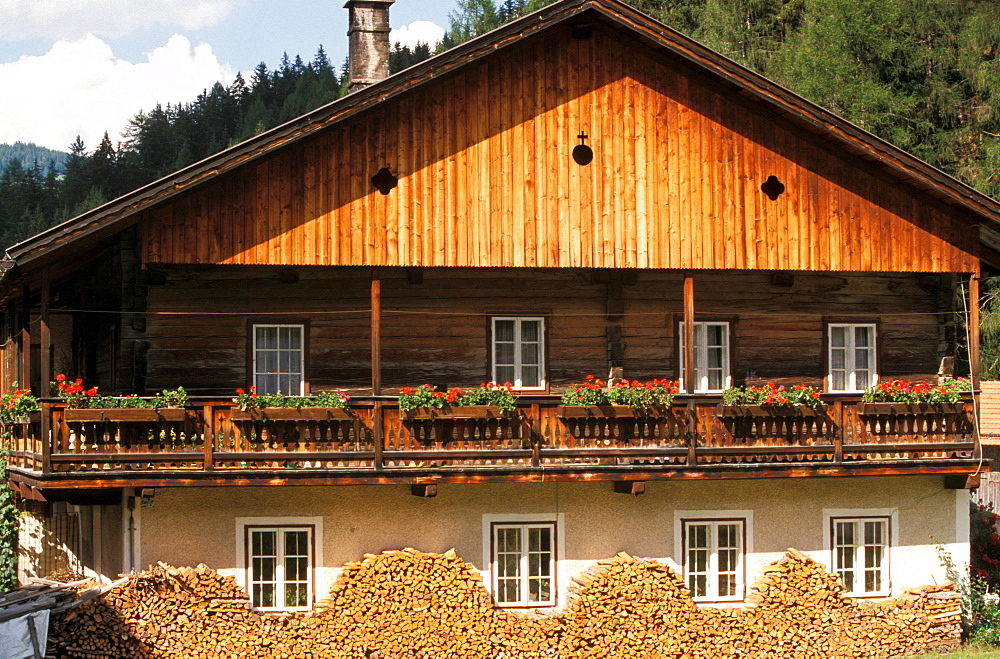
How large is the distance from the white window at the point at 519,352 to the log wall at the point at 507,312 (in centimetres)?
A: 18

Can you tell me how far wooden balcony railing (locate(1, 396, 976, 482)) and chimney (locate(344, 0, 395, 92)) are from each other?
7.48 metres

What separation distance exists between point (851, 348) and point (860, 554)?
418cm

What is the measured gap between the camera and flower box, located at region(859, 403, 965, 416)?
72.6 feet

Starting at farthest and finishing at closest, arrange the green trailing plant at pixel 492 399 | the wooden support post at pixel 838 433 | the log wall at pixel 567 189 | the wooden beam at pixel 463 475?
1. the wooden support post at pixel 838 433
2. the log wall at pixel 567 189
3. the green trailing plant at pixel 492 399
4. the wooden beam at pixel 463 475

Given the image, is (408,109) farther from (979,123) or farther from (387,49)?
(979,123)

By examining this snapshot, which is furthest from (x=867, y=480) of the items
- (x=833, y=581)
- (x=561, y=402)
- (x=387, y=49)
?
(x=387, y=49)

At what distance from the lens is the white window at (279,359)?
75.8 ft

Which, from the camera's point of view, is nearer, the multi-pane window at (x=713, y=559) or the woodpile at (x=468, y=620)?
the woodpile at (x=468, y=620)

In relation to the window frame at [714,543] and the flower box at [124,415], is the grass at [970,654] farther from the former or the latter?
the flower box at [124,415]

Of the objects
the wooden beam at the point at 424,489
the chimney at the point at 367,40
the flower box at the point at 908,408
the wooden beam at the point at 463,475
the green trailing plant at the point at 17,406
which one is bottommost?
the wooden beam at the point at 424,489

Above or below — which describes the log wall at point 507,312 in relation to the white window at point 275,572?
above

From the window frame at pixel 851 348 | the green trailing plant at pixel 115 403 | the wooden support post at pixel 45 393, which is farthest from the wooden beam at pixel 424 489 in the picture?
the window frame at pixel 851 348

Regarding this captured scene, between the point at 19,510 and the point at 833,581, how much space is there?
581 inches

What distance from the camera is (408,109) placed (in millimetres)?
21500
